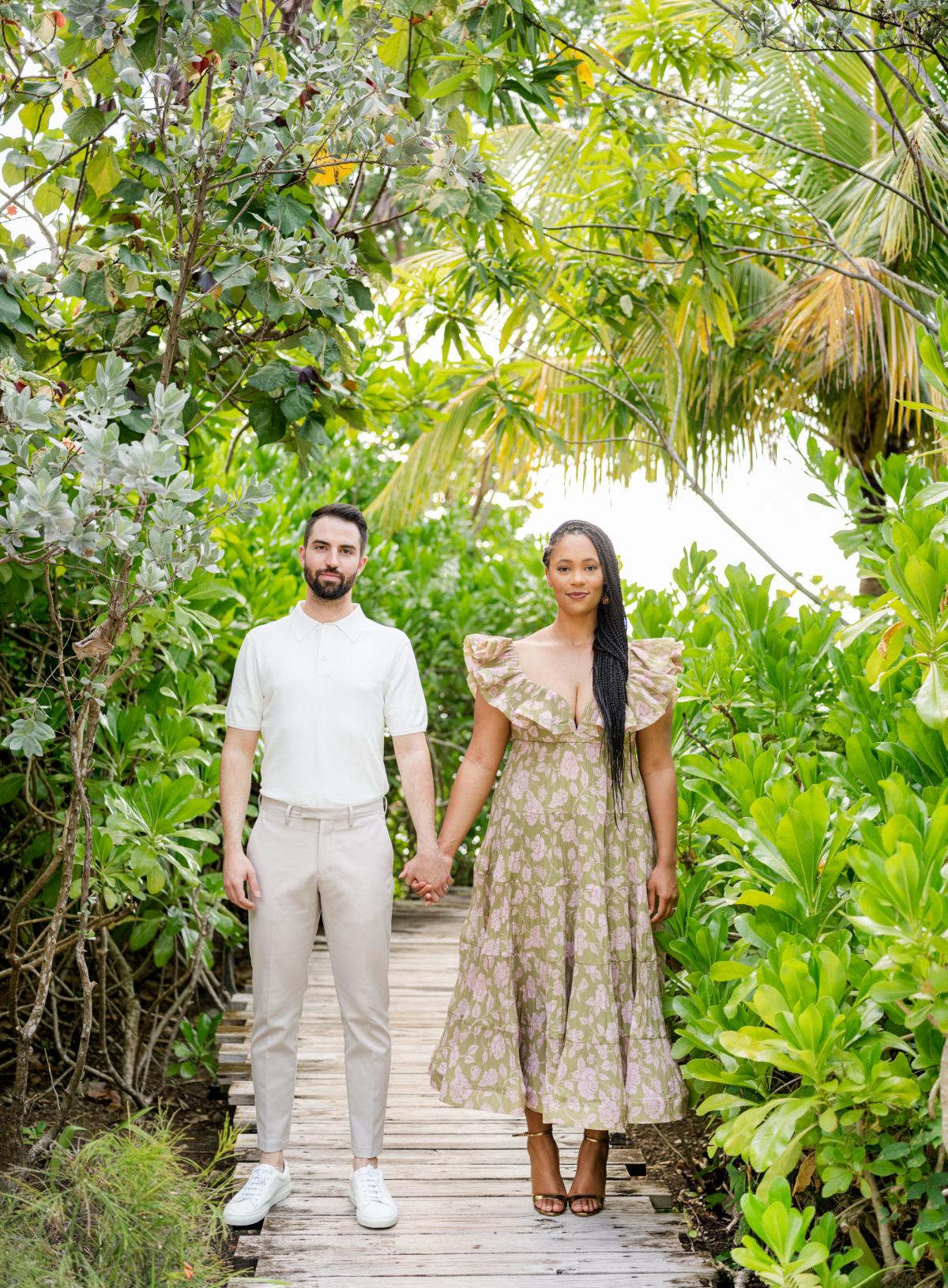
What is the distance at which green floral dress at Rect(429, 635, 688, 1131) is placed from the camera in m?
3.24

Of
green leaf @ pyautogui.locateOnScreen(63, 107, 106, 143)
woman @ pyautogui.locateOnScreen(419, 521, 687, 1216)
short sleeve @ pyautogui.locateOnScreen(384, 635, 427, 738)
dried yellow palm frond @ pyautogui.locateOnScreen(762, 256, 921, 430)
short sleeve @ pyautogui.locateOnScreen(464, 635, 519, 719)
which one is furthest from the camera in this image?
dried yellow palm frond @ pyautogui.locateOnScreen(762, 256, 921, 430)

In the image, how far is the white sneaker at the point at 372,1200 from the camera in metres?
3.28

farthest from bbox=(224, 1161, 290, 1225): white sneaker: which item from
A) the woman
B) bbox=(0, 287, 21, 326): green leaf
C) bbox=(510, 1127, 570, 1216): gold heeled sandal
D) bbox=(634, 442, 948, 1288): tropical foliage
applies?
bbox=(0, 287, 21, 326): green leaf

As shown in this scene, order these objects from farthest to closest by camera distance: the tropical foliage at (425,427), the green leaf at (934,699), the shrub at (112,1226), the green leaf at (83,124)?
the green leaf at (83,124) → the shrub at (112,1226) → the tropical foliage at (425,427) → the green leaf at (934,699)

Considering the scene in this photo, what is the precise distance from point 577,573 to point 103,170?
168 cm

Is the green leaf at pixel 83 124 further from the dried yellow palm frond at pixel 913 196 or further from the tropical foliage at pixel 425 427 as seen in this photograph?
the dried yellow palm frond at pixel 913 196

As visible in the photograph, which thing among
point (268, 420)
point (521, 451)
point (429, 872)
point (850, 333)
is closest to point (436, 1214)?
point (429, 872)

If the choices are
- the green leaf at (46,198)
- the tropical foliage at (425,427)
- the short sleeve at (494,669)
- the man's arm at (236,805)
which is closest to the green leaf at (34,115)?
the tropical foliage at (425,427)

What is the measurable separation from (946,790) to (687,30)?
3820mm

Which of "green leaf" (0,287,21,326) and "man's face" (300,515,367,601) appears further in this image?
"man's face" (300,515,367,601)

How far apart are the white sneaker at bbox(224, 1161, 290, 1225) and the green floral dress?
52 centimetres

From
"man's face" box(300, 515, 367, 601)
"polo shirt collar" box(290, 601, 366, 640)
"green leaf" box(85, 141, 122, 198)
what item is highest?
"green leaf" box(85, 141, 122, 198)

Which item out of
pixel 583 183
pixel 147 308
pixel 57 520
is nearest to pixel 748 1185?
pixel 57 520

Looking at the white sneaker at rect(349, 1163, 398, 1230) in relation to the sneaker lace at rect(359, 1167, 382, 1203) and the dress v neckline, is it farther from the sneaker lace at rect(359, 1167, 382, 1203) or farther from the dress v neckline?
the dress v neckline
